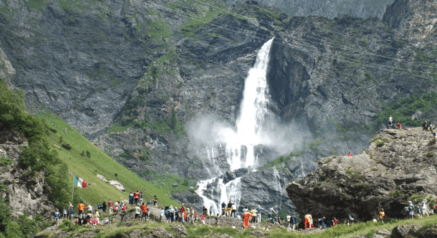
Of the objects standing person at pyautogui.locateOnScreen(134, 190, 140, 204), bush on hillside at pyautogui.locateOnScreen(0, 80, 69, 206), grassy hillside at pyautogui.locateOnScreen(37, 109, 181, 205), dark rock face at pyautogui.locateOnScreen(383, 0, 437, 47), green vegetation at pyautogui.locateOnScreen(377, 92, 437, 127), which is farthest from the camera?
dark rock face at pyautogui.locateOnScreen(383, 0, 437, 47)

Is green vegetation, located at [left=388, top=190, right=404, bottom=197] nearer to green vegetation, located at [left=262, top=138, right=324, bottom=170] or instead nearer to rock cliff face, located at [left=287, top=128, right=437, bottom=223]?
rock cliff face, located at [left=287, top=128, right=437, bottom=223]

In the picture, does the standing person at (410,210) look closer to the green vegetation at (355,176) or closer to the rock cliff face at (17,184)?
the green vegetation at (355,176)

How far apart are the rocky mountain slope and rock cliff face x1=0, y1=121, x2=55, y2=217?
82.4 meters

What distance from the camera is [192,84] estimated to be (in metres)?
190

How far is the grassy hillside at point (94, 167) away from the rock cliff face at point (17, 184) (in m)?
23.1

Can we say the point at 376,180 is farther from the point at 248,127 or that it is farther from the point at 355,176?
the point at 248,127

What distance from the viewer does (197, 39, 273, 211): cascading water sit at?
16775 centimetres

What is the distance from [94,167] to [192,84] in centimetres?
7842

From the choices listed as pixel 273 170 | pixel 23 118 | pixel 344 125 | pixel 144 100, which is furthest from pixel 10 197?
pixel 344 125

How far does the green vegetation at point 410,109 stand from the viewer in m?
155

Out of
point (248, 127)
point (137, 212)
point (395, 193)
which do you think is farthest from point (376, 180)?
point (248, 127)

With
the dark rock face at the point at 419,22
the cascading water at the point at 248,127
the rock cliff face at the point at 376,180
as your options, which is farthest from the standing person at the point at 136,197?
the dark rock face at the point at 419,22

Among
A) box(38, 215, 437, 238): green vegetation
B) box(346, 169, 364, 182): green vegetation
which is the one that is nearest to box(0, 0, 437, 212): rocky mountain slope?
box(346, 169, 364, 182): green vegetation

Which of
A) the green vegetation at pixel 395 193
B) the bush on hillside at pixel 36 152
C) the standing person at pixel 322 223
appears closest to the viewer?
the green vegetation at pixel 395 193
